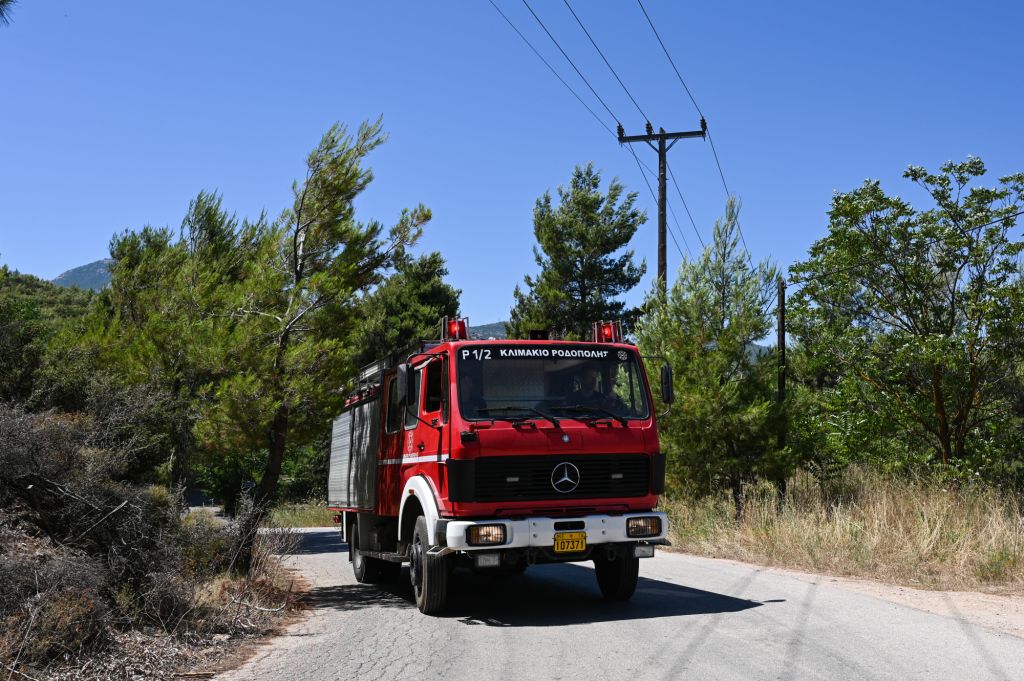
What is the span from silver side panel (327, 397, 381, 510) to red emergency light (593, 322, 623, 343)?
311 centimetres

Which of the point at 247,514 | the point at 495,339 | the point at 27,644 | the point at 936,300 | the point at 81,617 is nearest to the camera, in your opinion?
the point at 27,644

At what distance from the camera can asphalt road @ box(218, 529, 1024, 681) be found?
6578mm

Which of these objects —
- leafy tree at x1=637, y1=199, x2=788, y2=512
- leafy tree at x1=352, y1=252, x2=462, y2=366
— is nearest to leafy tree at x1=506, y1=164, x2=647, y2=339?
leafy tree at x1=352, y1=252, x2=462, y2=366

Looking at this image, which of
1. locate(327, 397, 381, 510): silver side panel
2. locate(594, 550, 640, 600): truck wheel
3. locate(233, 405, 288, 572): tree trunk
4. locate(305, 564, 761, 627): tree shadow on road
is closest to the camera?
locate(305, 564, 761, 627): tree shadow on road

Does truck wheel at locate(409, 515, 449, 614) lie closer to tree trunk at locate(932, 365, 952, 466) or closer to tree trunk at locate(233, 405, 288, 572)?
tree trunk at locate(233, 405, 288, 572)

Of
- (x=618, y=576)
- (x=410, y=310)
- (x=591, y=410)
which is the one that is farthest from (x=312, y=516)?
(x=591, y=410)

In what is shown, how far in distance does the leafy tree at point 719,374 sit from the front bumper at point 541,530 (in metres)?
9.94

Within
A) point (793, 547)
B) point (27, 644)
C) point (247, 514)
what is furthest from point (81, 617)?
point (793, 547)

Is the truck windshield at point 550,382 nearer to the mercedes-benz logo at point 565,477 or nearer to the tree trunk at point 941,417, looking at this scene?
the mercedes-benz logo at point 565,477

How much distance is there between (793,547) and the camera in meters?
13.7

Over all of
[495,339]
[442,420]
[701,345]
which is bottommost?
[442,420]

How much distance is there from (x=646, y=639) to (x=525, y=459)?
2.09m

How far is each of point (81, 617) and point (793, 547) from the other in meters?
10.5

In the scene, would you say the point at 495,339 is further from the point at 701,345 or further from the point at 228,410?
the point at 701,345
